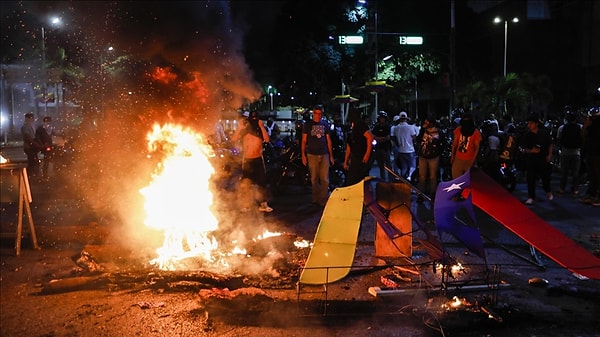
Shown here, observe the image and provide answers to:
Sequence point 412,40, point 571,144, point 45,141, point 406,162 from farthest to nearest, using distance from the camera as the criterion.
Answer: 1. point 412,40
2. point 45,141
3. point 406,162
4. point 571,144

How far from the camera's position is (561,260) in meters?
4.19

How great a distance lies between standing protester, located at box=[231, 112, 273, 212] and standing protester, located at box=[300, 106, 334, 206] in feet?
2.70

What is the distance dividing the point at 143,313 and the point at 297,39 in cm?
2728

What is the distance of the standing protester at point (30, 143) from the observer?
13.4m

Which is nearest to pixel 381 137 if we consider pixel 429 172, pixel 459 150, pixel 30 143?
pixel 429 172

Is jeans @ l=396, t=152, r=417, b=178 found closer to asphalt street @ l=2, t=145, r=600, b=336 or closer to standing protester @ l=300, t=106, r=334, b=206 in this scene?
asphalt street @ l=2, t=145, r=600, b=336

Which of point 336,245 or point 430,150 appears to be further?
point 430,150

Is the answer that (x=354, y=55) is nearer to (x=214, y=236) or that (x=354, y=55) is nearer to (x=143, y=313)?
(x=214, y=236)

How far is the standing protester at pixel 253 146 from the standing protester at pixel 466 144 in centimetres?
330

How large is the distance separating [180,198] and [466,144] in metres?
4.74

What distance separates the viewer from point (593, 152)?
9.61 m

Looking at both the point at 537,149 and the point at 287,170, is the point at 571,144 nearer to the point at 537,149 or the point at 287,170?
the point at 537,149

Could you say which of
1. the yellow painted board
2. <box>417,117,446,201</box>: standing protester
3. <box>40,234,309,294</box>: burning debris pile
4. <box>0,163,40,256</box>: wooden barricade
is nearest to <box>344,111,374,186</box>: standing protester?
<box>417,117,446,201</box>: standing protester

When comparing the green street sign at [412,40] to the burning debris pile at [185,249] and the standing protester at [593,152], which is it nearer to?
the standing protester at [593,152]
